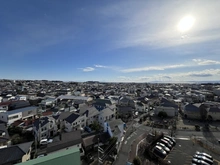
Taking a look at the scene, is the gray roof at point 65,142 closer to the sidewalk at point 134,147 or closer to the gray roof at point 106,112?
the sidewalk at point 134,147

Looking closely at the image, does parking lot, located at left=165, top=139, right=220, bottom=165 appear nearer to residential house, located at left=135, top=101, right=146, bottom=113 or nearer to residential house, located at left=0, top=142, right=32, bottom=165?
residential house, located at left=0, top=142, right=32, bottom=165

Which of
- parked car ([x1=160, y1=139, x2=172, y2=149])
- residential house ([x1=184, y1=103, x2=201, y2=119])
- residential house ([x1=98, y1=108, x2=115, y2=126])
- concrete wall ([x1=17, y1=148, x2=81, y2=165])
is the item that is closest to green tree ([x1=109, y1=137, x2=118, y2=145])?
parked car ([x1=160, y1=139, x2=172, y2=149])

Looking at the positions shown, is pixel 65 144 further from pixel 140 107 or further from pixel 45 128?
pixel 140 107

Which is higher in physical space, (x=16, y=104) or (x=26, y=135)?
(x=16, y=104)

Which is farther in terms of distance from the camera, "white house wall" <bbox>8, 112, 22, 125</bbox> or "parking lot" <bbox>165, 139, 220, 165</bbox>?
"white house wall" <bbox>8, 112, 22, 125</bbox>

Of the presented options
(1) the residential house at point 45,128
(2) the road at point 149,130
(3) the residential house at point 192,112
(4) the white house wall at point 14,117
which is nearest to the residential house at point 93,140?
(2) the road at point 149,130

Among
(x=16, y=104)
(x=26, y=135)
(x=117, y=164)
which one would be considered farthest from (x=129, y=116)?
(x=16, y=104)

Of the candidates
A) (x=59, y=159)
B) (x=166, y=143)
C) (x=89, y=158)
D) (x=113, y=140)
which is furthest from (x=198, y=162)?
(x=59, y=159)

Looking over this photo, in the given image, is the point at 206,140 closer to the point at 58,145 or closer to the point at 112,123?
the point at 112,123
